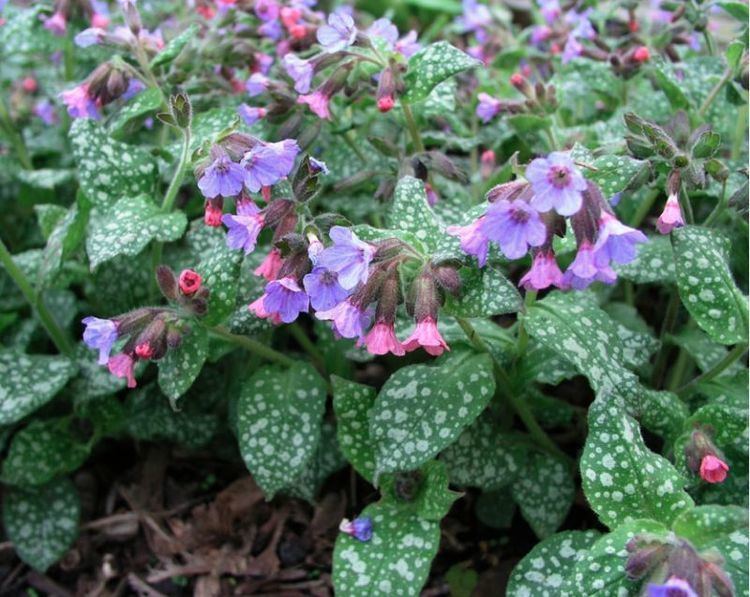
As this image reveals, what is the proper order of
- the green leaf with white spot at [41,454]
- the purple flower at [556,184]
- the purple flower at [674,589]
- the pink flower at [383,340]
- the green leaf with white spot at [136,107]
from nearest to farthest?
1. the purple flower at [674,589]
2. the purple flower at [556,184]
3. the pink flower at [383,340]
4. the green leaf with white spot at [136,107]
5. the green leaf with white spot at [41,454]

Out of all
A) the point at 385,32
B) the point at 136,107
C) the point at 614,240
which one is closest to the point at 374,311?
the point at 614,240

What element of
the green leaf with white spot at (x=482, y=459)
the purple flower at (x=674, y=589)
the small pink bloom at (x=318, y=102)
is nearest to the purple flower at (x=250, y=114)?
the small pink bloom at (x=318, y=102)

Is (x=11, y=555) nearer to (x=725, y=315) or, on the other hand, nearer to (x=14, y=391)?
(x=14, y=391)

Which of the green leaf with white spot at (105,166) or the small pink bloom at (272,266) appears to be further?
A: the green leaf with white spot at (105,166)

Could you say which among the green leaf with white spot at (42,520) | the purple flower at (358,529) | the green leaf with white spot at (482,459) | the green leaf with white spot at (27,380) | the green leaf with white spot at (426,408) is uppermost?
the green leaf with white spot at (426,408)

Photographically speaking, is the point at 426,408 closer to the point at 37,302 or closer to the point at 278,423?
the point at 278,423

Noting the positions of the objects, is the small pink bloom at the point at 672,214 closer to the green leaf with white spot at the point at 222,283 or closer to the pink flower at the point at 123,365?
the green leaf with white spot at the point at 222,283

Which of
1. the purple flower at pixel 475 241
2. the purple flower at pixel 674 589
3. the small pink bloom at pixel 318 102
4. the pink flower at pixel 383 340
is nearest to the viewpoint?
the purple flower at pixel 674 589

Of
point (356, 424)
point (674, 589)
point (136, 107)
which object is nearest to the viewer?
point (674, 589)
